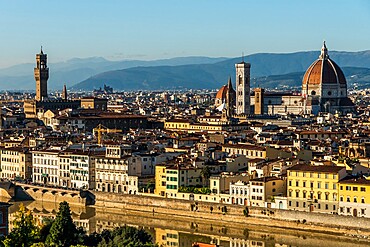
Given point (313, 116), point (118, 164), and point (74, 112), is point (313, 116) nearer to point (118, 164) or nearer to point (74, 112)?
point (74, 112)

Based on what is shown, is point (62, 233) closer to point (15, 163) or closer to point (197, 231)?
point (197, 231)

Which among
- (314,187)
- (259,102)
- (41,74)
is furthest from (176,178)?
(41,74)

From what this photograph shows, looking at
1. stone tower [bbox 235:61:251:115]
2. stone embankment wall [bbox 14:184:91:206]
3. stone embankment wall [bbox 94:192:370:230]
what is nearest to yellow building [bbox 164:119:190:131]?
stone tower [bbox 235:61:251:115]

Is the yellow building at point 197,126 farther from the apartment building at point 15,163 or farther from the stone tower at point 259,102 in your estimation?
the apartment building at point 15,163

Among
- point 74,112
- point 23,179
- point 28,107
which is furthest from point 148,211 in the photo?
point 28,107

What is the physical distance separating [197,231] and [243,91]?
49.6 meters

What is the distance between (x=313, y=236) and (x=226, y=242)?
2783 millimetres

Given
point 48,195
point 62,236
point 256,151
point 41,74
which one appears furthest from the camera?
point 41,74

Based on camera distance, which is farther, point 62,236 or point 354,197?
point 354,197

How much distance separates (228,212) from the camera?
108ft

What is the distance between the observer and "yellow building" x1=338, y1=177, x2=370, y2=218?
98.4ft

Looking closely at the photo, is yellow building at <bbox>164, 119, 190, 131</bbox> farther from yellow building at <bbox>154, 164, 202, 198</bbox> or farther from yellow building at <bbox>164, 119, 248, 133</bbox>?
yellow building at <bbox>154, 164, 202, 198</bbox>

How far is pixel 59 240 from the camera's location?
23219mm

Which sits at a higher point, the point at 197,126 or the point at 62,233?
the point at 62,233
